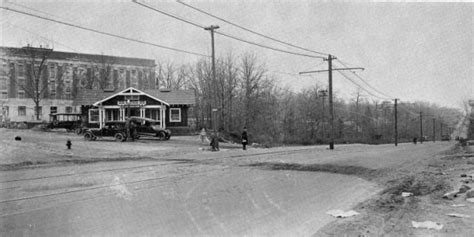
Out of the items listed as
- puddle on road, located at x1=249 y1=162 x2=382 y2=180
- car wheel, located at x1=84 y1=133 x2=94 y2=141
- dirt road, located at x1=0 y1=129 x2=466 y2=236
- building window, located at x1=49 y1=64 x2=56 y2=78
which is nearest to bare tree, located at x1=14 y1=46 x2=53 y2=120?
building window, located at x1=49 y1=64 x2=56 y2=78

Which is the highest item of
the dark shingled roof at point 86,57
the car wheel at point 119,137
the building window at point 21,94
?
the dark shingled roof at point 86,57

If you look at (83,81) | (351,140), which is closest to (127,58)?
(83,81)

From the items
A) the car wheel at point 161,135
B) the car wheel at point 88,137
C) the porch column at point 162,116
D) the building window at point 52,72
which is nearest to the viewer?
the car wheel at point 88,137

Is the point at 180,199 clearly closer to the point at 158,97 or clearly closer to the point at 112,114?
the point at 158,97

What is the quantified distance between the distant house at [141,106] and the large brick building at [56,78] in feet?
37.2

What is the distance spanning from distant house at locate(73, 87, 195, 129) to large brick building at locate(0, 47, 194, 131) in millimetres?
11330

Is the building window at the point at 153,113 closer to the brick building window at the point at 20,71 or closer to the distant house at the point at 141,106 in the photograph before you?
the distant house at the point at 141,106

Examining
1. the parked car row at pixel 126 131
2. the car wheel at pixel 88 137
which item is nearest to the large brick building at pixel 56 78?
the parked car row at pixel 126 131

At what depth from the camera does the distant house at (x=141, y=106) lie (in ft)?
146

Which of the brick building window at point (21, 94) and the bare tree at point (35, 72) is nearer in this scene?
the bare tree at point (35, 72)

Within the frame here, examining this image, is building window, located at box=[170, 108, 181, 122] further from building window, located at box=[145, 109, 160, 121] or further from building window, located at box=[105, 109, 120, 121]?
building window, located at box=[105, 109, 120, 121]

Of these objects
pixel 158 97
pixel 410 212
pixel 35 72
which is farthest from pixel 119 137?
pixel 35 72

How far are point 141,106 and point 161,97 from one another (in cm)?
270

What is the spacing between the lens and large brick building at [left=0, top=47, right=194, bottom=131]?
224 ft
